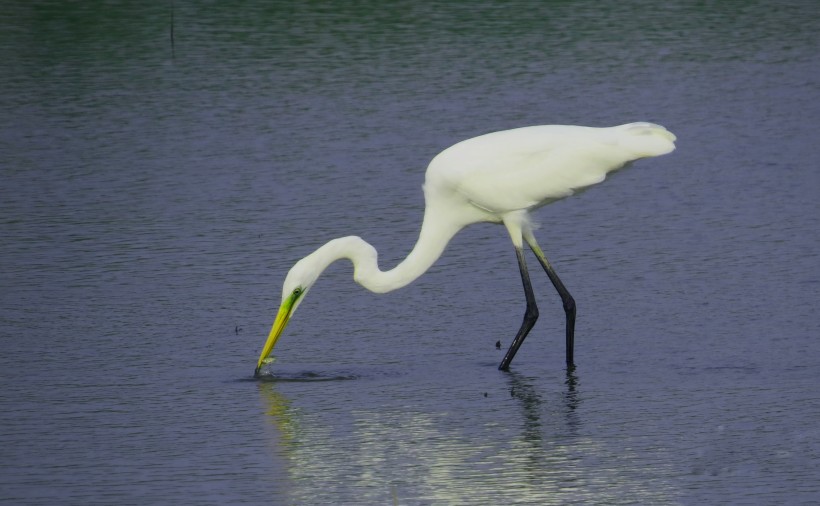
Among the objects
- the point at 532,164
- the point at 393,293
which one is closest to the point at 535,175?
the point at 532,164

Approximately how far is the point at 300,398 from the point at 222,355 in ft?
2.81

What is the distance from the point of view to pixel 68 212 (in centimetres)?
1209

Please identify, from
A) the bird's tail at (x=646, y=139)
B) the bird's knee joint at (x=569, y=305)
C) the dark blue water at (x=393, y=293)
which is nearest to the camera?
the dark blue water at (x=393, y=293)

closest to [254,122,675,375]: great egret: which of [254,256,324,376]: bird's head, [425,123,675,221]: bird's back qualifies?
[425,123,675,221]: bird's back

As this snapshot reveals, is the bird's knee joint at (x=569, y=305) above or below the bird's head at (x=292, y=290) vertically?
below

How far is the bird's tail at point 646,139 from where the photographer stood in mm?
8805

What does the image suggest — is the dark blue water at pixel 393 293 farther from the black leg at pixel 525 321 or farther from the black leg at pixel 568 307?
the black leg at pixel 525 321

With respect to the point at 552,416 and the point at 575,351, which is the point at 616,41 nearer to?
the point at 575,351

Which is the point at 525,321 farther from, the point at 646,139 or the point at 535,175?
the point at 646,139

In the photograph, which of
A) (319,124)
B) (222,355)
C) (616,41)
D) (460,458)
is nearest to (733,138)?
(319,124)

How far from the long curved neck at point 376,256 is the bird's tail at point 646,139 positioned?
101cm

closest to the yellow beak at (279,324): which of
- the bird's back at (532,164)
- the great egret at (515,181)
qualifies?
the great egret at (515,181)

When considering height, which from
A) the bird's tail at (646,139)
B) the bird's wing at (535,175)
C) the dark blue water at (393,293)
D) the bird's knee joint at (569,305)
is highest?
the bird's tail at (646,139)

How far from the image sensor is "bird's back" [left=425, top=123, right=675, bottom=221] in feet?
28.6
